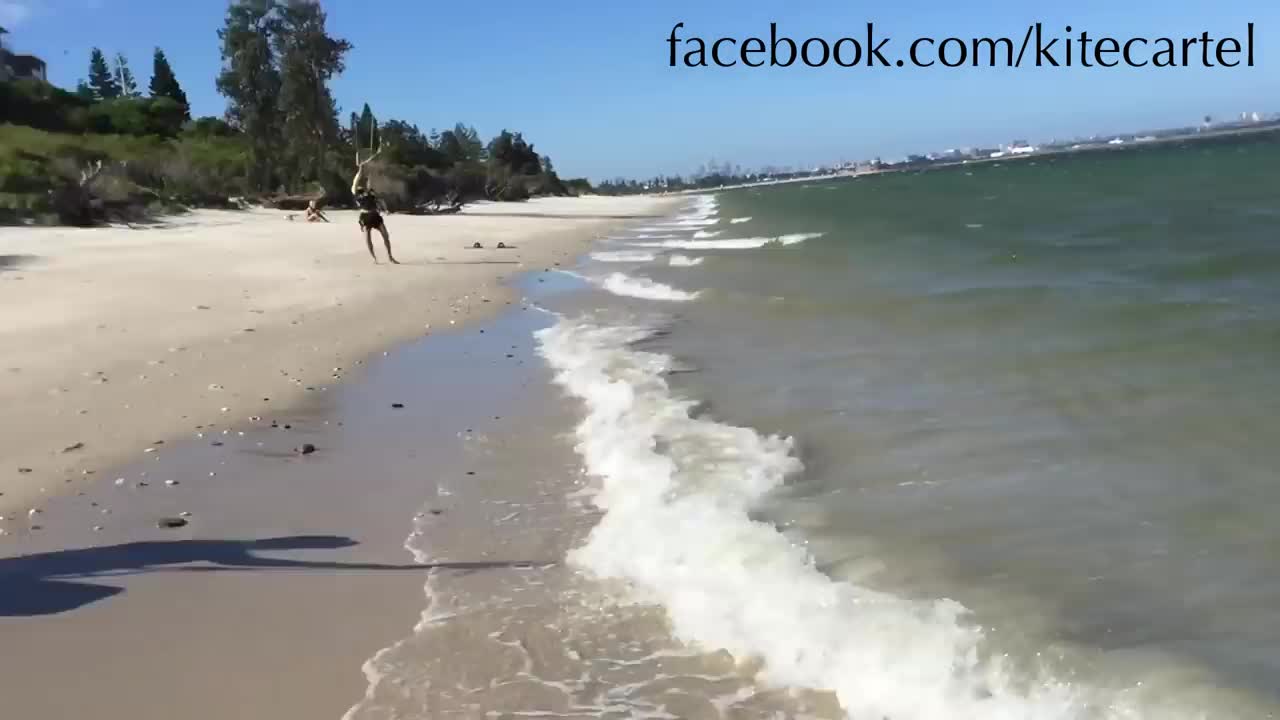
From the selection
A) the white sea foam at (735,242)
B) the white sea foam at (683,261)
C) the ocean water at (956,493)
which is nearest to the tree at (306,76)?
the white sea foam at (735,242)

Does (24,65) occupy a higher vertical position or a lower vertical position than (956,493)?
higher

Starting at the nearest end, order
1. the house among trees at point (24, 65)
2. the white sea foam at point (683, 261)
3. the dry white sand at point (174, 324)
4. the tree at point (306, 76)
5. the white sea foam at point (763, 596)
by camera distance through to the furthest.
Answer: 1. the white sea foam at point (763, 596)
2. the dry white sand at point (174, 324)
3. the white sea foam at point (683, 261)
4. the tree at point (306, 76)
5. the house among trees at point (24, 65)

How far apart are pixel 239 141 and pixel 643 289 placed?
45.1m

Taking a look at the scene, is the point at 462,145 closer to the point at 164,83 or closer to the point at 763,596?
the point at 164,83

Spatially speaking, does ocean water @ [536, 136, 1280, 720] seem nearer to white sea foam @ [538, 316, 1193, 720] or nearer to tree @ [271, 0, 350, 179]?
white sea foam @ [538, 316, 1193, 720]

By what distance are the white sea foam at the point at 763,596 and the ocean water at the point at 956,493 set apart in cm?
1

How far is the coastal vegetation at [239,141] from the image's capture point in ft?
112

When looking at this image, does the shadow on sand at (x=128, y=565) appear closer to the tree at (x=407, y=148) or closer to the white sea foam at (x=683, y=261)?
the white sea foam at (x=683, y=261)

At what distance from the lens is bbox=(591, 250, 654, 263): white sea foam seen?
2616 cm

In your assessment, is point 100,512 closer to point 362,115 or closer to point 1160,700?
point 1160,700

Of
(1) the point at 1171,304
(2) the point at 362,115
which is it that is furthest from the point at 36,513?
(2) the point at 362,115

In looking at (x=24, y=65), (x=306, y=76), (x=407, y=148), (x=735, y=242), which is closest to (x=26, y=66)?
(x=24, y=65)

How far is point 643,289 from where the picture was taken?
59.5ft

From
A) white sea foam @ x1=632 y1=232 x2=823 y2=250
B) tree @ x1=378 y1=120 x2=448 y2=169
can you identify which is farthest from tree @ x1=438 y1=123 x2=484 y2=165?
white sea foam @ x1=632 y1=232 x2=823 y2=250
